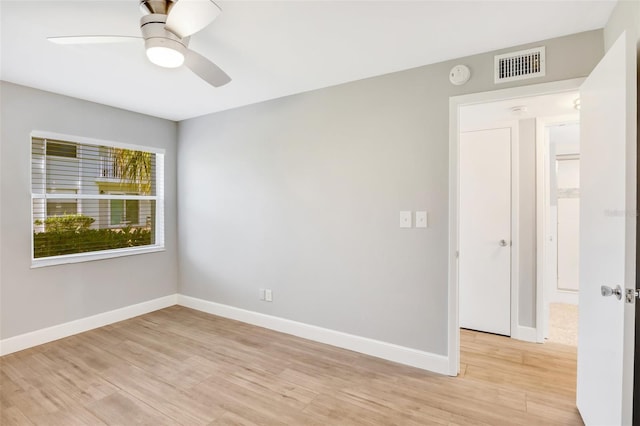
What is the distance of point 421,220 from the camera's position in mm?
2604

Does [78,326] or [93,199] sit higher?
[93,199]

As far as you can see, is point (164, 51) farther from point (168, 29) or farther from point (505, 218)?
point (505, 218)

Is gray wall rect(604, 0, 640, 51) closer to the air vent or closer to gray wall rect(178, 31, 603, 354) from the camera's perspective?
gray wall rect(178, 31, 603, 354)

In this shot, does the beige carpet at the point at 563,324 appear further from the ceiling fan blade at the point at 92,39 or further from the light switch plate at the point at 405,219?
the ceiling fan blade at the point at 92,39

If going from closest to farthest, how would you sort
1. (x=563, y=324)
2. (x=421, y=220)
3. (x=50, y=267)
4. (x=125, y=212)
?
(x=421, y=220)
(x=50, y=267)
(x=563, y=324)
(x=125, y=212)

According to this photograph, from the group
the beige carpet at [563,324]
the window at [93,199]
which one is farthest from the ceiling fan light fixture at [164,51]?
the beige carpet at [563,324]

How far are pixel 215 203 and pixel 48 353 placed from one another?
2.08m

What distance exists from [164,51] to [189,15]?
0.99 ft

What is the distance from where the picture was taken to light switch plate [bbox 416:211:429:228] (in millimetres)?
2588

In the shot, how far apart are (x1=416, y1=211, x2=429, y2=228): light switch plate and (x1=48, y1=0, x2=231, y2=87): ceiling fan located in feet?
6.32

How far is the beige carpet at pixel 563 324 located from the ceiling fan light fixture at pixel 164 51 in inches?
156

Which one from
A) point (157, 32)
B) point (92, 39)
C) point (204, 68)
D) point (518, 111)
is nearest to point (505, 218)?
point (518, 111)

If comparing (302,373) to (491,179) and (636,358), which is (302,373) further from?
(491,179)

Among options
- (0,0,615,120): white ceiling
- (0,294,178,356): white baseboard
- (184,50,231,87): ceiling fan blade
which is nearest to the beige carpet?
(0,0,615,120): white ceiling
